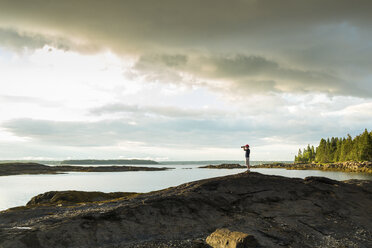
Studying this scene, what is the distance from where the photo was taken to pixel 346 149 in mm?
142750

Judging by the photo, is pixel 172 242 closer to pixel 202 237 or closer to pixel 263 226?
pixel 202 237

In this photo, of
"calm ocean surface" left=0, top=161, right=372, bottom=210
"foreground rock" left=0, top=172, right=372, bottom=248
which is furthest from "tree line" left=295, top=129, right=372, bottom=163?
"foreground rock" left=0, top=172, right=372, bottom=248

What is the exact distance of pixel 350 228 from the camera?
52.2 feet

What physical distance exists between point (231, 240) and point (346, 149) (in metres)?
157

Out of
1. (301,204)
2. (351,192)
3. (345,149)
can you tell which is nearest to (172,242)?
(301,204)

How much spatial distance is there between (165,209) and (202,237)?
2.89 metres

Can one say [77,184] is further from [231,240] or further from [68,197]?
[231,240]

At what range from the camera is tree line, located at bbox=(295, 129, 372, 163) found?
118 m

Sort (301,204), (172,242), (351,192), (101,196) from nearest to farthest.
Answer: (172,242), (301,204), (351,192), (101,196)

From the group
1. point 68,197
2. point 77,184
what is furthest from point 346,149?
point 68,197

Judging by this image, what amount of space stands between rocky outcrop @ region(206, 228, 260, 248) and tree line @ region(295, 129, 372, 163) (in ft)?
427

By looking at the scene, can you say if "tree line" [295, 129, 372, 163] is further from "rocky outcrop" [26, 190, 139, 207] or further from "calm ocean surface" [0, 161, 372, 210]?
"rocky outcrop" [26, 190, 139, 207]

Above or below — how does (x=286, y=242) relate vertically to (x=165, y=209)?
below

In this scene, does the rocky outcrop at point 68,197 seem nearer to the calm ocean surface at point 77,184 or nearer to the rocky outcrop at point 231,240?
the calm ocean surface at point 77,184
